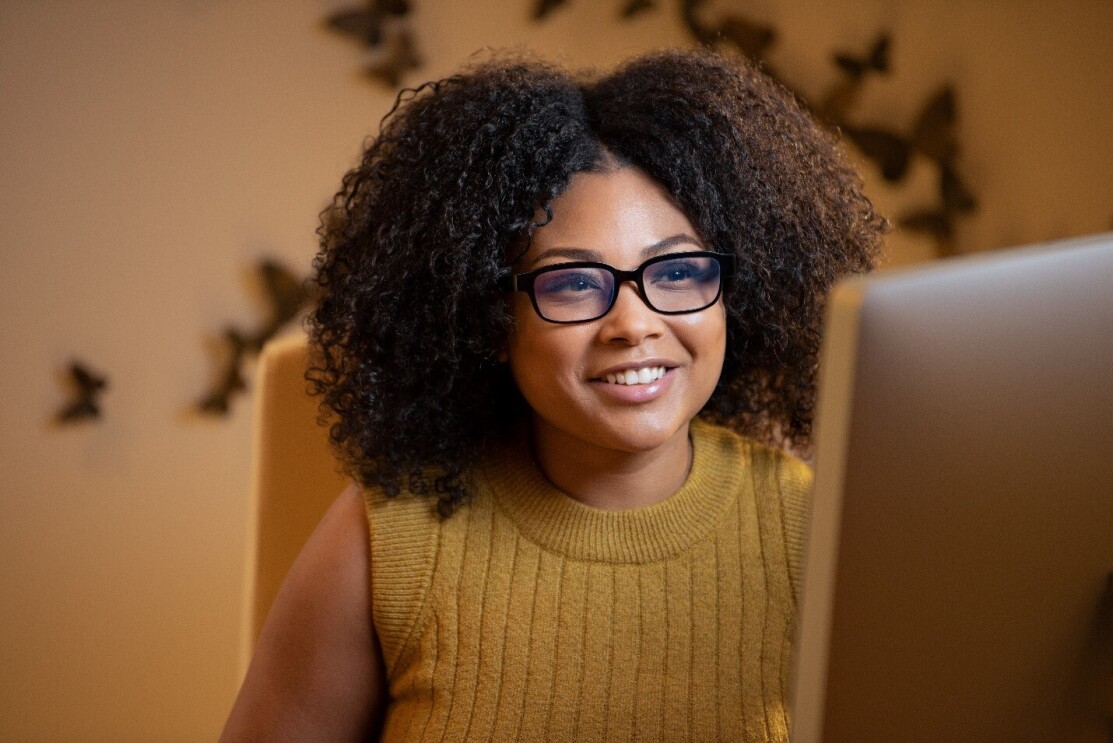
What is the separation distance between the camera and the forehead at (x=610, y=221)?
97 cm

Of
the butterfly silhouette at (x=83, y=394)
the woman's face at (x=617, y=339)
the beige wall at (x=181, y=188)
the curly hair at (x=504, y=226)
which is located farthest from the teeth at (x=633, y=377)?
the butterfly silhouette at (x=83, y=394)

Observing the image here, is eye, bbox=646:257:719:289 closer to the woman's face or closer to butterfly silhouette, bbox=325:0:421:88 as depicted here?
the woman's face

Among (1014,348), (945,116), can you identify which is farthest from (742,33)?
(1014,348)

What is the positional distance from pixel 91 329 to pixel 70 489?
30cm

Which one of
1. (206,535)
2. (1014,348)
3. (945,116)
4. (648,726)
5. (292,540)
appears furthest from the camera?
(206,535)

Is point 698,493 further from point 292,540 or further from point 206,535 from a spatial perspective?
point 206,535

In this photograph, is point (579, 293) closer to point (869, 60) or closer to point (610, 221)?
point (610, 221)

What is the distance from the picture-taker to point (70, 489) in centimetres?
228

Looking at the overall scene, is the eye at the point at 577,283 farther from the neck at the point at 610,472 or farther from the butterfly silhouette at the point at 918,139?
the butterfly silhouette at the point at 918,139

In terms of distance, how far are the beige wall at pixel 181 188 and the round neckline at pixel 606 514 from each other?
1242 millimetres

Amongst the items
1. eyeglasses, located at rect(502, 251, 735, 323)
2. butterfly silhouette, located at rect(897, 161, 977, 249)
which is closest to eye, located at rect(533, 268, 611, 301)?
eyeglasses, located at rect(502, 251, 735, 323)

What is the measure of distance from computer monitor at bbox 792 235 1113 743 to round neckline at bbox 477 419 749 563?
1.78 feet

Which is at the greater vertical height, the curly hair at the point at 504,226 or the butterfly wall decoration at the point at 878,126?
the butterfly wall decoration at the point at 878,126

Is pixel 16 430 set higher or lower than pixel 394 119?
lower
